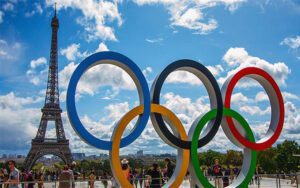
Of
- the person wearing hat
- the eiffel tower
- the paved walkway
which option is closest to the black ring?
the person wearing hat

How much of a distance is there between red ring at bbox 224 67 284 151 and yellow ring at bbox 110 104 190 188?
211 centimetres

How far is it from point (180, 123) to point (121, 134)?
2385 mm

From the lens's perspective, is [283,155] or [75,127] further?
[283,155]

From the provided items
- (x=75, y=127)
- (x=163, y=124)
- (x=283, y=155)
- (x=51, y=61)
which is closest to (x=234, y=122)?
(x=163, y=124)

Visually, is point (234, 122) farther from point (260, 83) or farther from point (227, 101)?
point (260, 83)

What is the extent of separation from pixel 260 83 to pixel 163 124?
5095 mm

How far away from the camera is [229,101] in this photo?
14.8 meters

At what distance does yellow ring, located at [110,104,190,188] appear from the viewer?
1250cm

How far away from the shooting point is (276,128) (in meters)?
15.4

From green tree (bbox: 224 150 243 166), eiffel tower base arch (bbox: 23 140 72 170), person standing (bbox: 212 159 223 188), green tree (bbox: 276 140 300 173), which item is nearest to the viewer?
person standing (bbox: 212 159 223 188)

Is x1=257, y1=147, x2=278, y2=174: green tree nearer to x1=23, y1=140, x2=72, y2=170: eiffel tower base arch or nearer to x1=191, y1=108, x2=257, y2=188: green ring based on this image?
x1=23, y1=140, x2=72, y2=170: eiffel tower base arch

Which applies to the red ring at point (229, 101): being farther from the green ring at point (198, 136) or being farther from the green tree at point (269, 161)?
the green tree at point (269, 161)

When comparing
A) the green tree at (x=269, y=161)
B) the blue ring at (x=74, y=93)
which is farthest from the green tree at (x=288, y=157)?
the blue ring at (x=74, y=93)

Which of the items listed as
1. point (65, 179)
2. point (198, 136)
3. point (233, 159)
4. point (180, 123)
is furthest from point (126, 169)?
point (233, 159)
